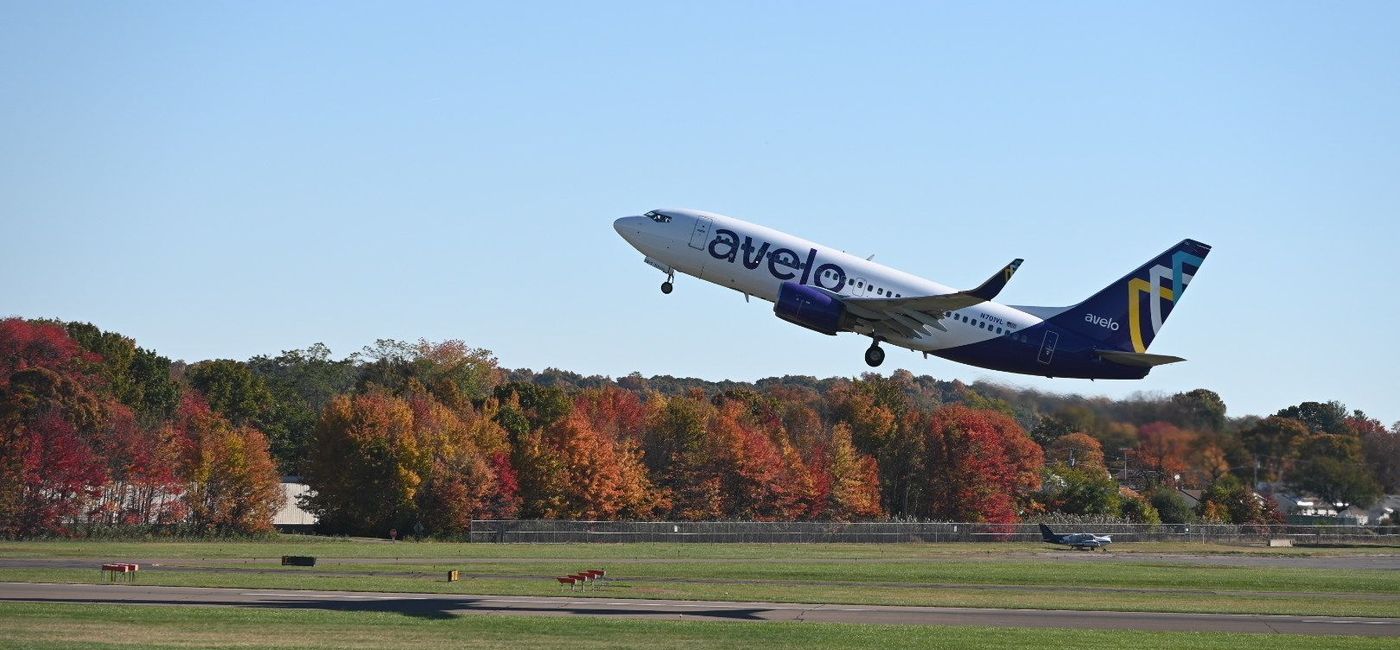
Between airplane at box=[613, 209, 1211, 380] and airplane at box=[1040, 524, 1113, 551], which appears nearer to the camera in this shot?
airplane at box=[613, 209, 1211, 380]

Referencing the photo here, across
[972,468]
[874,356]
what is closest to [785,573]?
[874,356]

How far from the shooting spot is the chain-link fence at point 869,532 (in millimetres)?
108688

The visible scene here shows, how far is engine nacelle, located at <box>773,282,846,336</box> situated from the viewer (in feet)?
203

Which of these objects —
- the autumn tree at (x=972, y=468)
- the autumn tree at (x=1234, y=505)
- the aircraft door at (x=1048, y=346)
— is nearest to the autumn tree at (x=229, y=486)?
the autumn tree at (x=972, y=468)

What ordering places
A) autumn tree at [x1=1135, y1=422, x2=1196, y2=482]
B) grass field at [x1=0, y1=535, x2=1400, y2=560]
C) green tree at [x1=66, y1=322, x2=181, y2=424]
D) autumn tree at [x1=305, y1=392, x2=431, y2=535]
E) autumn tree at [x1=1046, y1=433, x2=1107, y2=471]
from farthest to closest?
green tree at [x1=66, y1=322, x2=181, y2=424] → autumn tree at [x1=305, y1=392, x2=431, y2=535] → grass field at [x1=0, y1=535, x2=1400, y2=560] → autumn tree at [x1=1046, y1=433, x2=1107, y2=471] → autumn tree at [x1=1135, y1=422, x2=1196, y2=482]

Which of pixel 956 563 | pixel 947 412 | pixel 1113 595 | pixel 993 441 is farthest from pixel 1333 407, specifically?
pixel 947 412

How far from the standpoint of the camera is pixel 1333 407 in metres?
63.4

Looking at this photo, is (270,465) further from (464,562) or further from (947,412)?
(947,412)

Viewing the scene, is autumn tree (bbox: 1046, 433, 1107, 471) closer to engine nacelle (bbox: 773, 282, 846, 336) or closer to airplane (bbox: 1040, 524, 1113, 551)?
engine nacelle (bbox: 773, 282, 846, 336)

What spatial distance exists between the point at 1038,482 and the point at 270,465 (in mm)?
58197

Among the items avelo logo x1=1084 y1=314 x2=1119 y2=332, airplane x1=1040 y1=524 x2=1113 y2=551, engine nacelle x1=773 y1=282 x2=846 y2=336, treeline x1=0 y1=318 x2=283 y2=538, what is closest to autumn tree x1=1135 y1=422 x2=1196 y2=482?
avelo logo x1=1084 y1=314 x2=1119 y2=332

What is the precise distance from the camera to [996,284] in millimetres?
58719

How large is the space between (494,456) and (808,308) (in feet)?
222

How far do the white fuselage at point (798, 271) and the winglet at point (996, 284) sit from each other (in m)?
3.88
